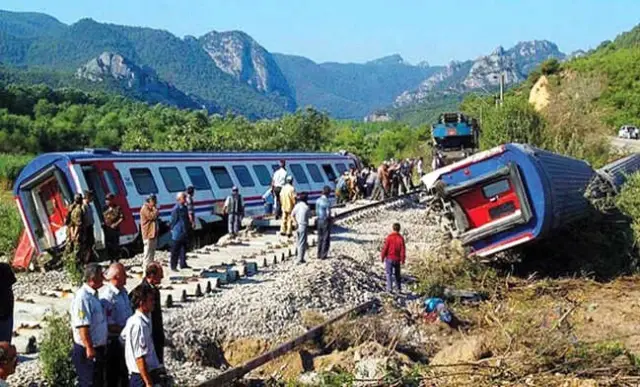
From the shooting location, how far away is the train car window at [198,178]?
67.5 ft

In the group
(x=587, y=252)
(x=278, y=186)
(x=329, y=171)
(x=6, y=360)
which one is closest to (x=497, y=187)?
(x=587, y=252)

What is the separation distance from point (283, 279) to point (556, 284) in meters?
5.40

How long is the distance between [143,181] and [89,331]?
1223cm

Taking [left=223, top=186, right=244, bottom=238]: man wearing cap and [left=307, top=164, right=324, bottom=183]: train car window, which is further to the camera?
[left=307, top=164, right=324, bottom=183]: train car window

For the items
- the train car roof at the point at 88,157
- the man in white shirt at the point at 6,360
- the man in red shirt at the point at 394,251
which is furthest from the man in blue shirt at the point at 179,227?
the man in white shirt at the point at 6,360

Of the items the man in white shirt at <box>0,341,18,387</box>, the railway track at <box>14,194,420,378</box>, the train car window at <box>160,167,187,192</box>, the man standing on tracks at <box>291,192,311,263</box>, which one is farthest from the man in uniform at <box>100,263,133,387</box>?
the train car window at <box>160,167,187,192</box>

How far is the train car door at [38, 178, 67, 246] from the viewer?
54.5 feet

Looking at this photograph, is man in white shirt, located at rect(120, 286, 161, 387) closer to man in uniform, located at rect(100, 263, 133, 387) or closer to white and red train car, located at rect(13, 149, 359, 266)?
man in uniform, located at rect(100, 263, 133, 387)

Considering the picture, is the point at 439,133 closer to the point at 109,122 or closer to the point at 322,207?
the point at 322,207

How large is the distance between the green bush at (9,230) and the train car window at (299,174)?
946cm

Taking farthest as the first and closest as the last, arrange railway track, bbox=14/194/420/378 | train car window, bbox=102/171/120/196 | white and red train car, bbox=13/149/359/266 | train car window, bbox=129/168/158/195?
train car window, bbox=129/168/158/195 → train car window, bbox=102/171/120/196 → white and red train car, bbox=13/149/359/266 → railway track, bbox=14/194/420/378

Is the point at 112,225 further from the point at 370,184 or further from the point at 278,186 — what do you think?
the point at 370,184

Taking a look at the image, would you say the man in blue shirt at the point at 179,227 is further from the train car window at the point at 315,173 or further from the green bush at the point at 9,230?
the train car window at the point at 315,173

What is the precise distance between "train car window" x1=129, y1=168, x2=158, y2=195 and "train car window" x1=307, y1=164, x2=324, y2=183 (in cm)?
959
